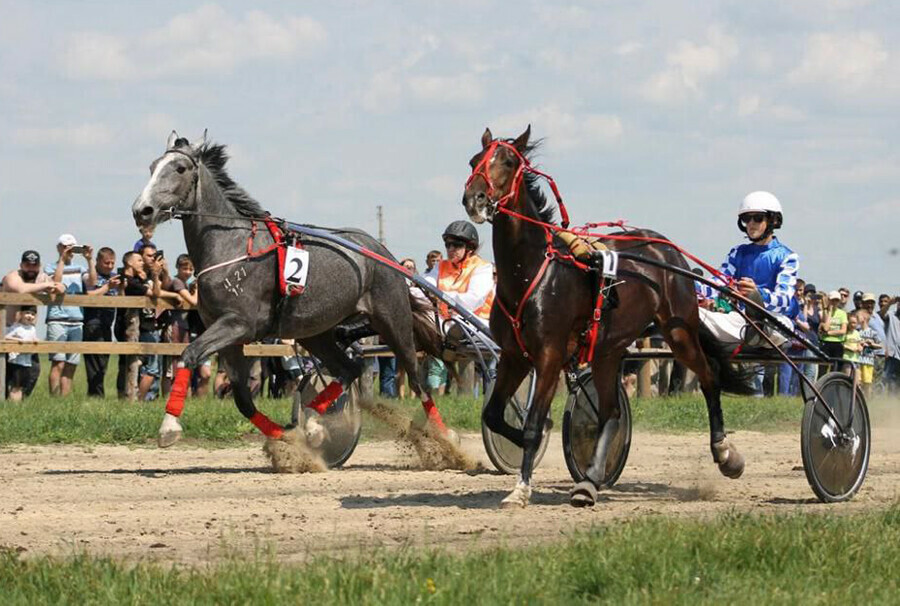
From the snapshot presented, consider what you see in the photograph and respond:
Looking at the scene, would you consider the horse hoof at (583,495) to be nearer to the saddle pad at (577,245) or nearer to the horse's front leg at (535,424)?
the horse's front leg at (535,424)

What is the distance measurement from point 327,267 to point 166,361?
520cm

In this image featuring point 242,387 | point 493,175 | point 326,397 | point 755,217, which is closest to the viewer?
point 493,175

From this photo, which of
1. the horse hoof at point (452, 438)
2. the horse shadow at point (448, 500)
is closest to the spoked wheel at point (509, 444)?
the horse hoof at point (452, 438)

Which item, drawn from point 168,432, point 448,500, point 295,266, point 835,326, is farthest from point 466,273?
point 835,326

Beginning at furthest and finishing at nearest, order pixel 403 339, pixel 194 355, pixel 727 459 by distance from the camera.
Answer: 1. pixel 403 339
2. pixel 194 355
3. pixel 727 459

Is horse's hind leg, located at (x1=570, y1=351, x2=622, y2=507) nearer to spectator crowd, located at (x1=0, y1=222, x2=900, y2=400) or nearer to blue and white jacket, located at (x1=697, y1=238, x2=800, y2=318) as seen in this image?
blue and white jacket, located at (x1=697, y1=238, x2=800, y2=318)

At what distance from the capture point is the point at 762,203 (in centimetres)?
989

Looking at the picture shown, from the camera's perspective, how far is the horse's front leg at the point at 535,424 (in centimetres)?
832

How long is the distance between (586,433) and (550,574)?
4.13 meters

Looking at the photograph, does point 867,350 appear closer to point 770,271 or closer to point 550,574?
point 770,271

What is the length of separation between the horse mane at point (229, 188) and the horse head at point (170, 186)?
0.51ft

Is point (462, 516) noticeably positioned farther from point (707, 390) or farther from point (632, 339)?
point (707, 390)

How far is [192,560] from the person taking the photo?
6.32 meters

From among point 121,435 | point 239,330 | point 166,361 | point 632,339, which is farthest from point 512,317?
point 166,361
